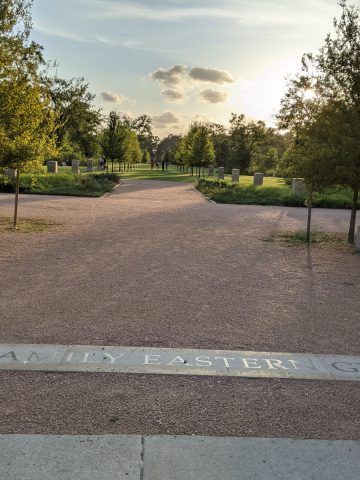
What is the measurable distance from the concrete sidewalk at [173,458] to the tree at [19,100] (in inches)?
383

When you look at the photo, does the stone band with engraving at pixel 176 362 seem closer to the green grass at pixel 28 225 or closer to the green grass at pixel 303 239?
the green grass at pixel 303 239

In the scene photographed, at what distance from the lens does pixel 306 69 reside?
12875 mm

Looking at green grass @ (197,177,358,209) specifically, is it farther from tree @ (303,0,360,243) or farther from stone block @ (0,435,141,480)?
stone block @ (0,435,141,480)

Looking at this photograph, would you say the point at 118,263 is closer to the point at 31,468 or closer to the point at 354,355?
the point at 354,355

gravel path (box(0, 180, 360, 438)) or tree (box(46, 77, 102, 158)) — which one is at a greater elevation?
tree (box(46, 77, 102, 158))

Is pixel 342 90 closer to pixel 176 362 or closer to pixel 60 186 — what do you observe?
pixel 176 362

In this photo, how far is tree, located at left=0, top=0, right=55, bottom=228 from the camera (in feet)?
Result: 38.0

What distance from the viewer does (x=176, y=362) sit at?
15.0ft

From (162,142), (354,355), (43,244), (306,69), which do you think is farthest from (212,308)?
(162,142)

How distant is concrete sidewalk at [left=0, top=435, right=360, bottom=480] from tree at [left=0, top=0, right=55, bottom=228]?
972 cm

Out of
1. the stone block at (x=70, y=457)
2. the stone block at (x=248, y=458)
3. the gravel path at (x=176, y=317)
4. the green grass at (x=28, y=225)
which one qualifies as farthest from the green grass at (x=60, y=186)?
the stone block at (x=248, y=458)

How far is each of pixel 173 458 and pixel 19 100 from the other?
10.5 m

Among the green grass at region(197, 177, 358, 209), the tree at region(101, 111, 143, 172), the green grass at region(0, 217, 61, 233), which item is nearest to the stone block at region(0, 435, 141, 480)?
the green grass at region(0, 217, 61, 233)

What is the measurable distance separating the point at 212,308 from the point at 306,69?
348 inches
